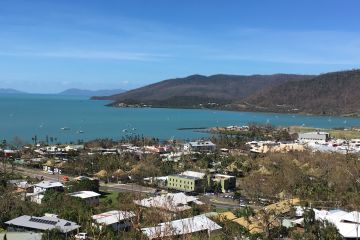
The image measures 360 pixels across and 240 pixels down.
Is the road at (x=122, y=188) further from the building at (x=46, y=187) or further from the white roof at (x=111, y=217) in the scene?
the white roof at (x=111, y=217)

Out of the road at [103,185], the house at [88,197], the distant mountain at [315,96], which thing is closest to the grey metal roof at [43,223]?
the house at [88,197]

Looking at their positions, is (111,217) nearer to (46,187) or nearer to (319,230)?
(319,230)

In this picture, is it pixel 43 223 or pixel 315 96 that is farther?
pixel 315 96

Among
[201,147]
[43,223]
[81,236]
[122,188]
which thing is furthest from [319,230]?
[201,147]

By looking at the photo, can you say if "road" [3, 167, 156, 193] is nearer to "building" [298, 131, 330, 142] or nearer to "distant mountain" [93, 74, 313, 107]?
"building" [298, 131, 330, 142]

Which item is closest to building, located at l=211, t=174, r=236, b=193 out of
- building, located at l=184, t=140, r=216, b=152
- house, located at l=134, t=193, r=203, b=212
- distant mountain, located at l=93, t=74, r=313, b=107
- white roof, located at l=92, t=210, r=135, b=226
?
house, located at l=134, t=193, r=203, b=212

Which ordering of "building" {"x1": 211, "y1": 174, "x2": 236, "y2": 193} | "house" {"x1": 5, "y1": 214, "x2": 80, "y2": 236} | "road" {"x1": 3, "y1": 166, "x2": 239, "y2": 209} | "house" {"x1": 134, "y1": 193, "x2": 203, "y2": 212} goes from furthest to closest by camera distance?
"building" {"x1": 211, "y1": 174, "x2": 236, "y2": 193}
"road" {"x1": 3, "y1": 166, "x2": 239, "y2": 209}
"house" {"x1": 134, "y1": 193, "x2": 203, "y2": 212}
"house" {"x1": 5, "y1": 214, "x2": 80, "y2": 236}
